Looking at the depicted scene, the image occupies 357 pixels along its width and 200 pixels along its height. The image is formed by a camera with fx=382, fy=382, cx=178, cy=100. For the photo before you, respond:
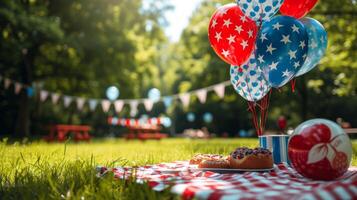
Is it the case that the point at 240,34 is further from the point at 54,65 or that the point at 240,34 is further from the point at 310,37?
the point at 54,65

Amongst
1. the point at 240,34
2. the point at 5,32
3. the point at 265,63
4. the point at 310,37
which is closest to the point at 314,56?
the point at 310,37

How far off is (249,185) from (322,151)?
0.68 meters

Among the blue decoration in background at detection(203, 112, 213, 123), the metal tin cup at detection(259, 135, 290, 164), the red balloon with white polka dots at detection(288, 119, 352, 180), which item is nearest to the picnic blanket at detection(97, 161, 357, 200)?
the red balloon with white polka dots at detection(288, 119, 352, 180)

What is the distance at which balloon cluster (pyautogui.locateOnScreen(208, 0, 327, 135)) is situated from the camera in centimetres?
403

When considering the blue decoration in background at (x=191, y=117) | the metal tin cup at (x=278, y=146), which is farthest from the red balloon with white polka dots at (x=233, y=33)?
the blue decoration in background at (x=191, y=117)

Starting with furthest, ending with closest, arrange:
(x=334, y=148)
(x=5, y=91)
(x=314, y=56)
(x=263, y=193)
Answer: (x=5, y=91) → (x=314, y=56) → (x=334, y=148) → (x=263, y=193)

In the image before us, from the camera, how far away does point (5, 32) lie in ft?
49.4

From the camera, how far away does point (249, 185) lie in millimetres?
2752

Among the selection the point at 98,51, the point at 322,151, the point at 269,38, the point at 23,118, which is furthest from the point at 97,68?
the point at 322,151

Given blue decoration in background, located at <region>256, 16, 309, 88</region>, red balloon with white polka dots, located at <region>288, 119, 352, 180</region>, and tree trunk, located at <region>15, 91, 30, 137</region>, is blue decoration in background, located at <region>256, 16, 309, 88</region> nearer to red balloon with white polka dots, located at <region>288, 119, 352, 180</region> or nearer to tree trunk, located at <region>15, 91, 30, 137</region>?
red balloon with white polka dots, located at <region>288, 119, 352, 180</region>

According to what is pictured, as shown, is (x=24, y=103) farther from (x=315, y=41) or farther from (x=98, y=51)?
(x=315, y=41)

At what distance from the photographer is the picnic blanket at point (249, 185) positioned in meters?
2.37

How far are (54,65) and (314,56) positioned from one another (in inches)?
593

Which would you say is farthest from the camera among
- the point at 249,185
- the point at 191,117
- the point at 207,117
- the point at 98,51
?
the point at 191,117
